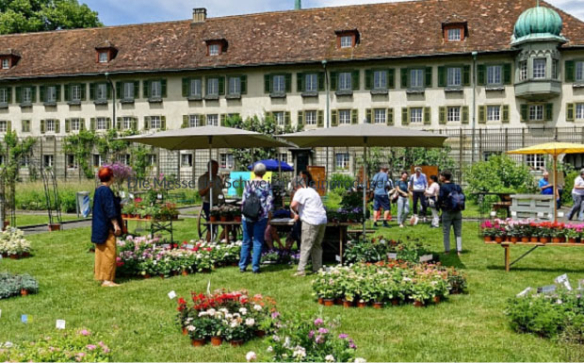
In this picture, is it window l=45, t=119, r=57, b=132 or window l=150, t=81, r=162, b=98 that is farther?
window l=45, t=119, r=57, b=132

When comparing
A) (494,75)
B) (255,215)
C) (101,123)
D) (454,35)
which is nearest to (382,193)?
(255,215)

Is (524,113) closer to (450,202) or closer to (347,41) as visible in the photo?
(347,41)

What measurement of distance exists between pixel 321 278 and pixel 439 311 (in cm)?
167

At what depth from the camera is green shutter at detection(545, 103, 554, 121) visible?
36438 mm

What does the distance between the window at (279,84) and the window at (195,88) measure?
5362 millimetres

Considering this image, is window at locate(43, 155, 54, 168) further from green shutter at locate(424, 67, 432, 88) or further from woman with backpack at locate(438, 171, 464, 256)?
woman with backpack at locate(438, 171, 464, 256)

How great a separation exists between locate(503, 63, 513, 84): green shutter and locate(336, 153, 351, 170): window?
413 inches

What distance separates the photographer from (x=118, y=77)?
1720 inches

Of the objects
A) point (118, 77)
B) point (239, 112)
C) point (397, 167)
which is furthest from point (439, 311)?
point (118, 77)

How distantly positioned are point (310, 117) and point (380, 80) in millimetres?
5108

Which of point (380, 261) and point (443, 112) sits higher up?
point (443, 112)

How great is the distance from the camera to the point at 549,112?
120 ft

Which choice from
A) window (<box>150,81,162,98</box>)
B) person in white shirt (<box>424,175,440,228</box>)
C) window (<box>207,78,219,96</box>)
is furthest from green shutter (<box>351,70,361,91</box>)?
person in white shirt (<box>424,175,440,228</box>)

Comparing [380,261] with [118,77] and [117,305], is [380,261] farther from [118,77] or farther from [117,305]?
[118,77]
